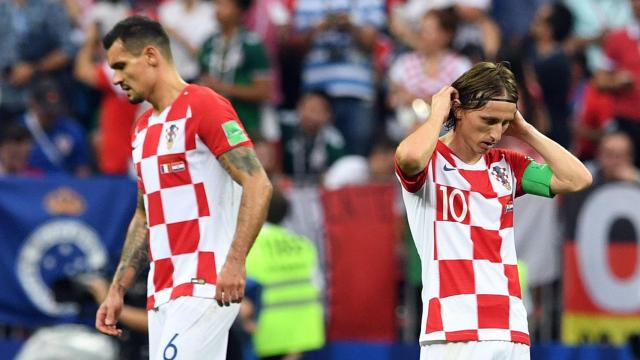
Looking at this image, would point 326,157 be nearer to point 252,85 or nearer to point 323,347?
point 252,85

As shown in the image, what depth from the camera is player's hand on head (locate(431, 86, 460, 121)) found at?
6906 millimetres

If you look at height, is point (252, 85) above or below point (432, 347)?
above

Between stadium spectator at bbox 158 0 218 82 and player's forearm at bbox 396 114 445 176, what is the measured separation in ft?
26.2

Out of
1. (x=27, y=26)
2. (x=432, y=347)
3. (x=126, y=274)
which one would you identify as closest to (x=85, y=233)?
(x=27, y=26)

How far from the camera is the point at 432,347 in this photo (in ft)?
22.8

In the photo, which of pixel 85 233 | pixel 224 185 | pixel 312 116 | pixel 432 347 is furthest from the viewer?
pixel 312 116

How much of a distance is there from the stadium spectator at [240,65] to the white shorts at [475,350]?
6.83 meters

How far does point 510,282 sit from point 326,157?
24.8 ft

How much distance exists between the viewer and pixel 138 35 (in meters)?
7.83

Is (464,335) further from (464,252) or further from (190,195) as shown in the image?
(190,195)

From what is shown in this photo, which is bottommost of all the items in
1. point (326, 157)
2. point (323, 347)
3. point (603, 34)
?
point (323, 347)

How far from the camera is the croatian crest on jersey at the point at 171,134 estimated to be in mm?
7677

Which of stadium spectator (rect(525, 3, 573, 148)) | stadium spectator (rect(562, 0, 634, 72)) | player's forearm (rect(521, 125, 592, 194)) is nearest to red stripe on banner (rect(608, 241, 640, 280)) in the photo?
stadium spectator (rect(525, 3, 573, 148))

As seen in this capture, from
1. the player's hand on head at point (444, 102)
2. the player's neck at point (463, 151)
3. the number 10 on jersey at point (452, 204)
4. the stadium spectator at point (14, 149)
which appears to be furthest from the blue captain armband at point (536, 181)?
the stadium spectator at point (14, 149)
